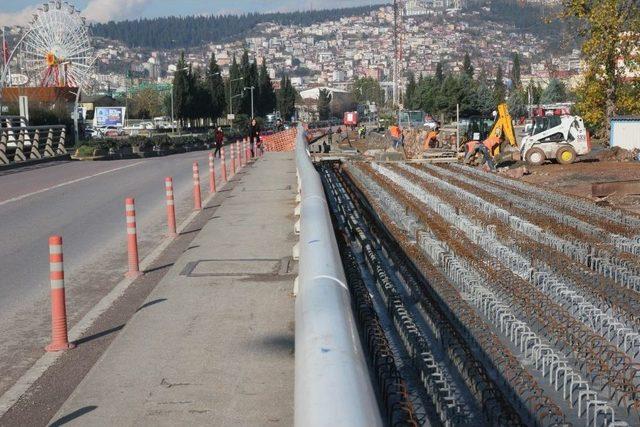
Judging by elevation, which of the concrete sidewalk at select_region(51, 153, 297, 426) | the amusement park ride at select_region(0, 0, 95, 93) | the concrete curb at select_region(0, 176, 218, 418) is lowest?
the concrete curb at select_region(0, 176, 218, 418)

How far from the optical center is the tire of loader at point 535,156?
36750 millimetres

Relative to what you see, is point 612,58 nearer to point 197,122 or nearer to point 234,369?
point 234,369

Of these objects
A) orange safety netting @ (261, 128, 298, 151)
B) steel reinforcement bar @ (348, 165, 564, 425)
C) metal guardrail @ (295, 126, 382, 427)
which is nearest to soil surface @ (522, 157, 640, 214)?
steel reinforcement bar @ (348, 165, 564, 425)

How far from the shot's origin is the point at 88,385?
6.66m

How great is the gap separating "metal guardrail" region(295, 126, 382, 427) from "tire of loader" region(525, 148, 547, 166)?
102 ft

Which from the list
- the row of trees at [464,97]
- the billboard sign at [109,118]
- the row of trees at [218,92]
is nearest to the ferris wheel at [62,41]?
the billboard sign at [109,118]

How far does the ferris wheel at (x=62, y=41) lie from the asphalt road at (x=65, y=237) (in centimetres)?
5552

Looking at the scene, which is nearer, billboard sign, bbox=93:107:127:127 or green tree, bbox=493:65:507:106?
billboard sign, bbox=93:107:127:127

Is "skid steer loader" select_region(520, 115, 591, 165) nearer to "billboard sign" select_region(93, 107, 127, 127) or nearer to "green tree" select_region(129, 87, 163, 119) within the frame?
"billboard sign" select_region(93, 107, 127, 127)

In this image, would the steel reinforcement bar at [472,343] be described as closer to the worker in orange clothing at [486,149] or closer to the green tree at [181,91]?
the worker in orange clothing at [486,149]

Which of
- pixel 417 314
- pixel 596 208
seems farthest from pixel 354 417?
pixel 596 208

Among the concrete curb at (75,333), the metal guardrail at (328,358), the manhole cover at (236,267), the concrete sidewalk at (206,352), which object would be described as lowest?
the concrete curb at (75,333)

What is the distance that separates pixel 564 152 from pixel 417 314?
1134 inches

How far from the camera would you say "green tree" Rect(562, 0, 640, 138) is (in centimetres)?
4169
